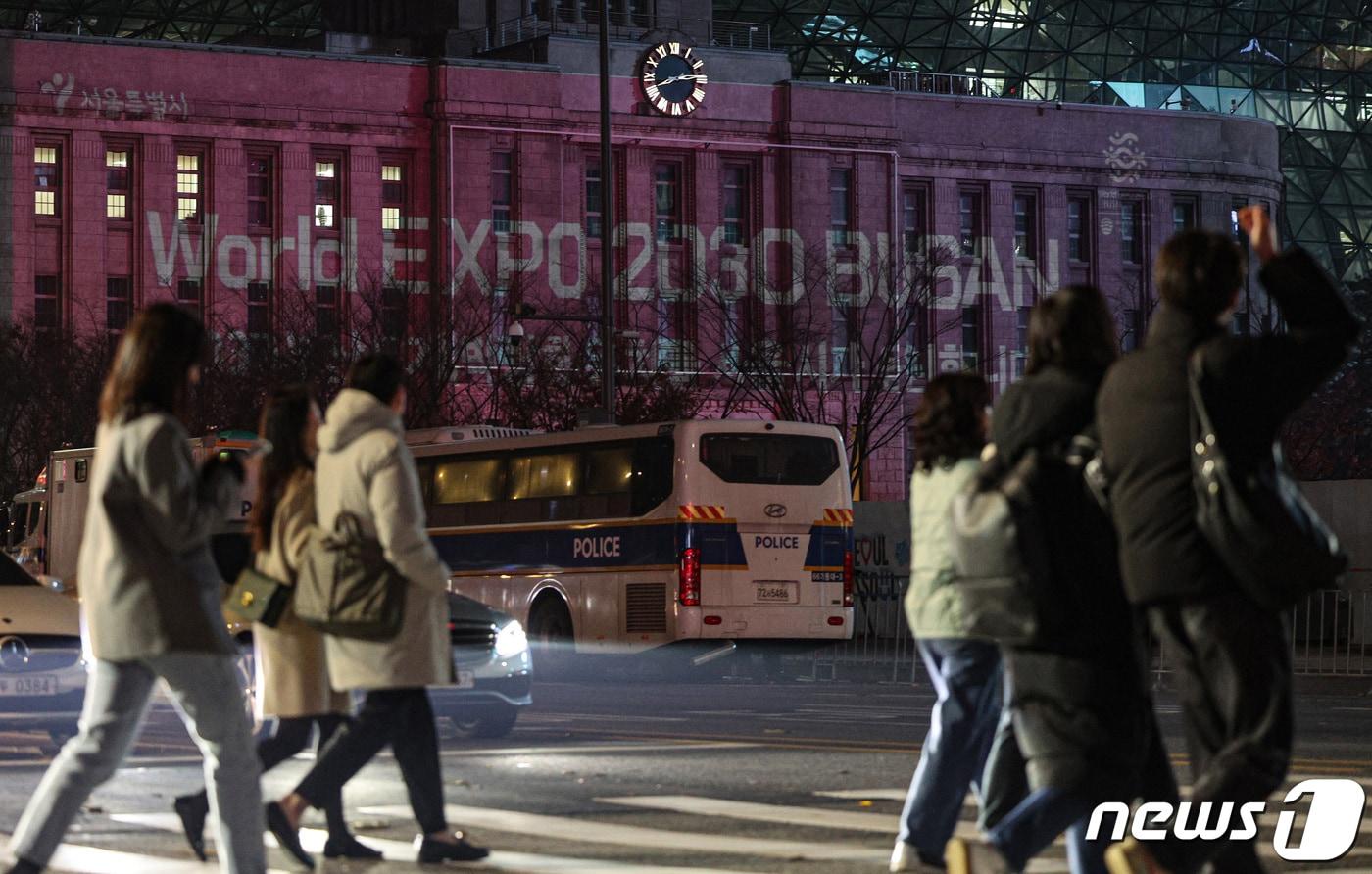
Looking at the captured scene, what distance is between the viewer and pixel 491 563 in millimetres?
33656

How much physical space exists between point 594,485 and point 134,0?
75.0m

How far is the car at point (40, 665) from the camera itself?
15570 millimetres

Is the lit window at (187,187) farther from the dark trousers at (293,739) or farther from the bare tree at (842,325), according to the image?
the dark trousers at (293,739)

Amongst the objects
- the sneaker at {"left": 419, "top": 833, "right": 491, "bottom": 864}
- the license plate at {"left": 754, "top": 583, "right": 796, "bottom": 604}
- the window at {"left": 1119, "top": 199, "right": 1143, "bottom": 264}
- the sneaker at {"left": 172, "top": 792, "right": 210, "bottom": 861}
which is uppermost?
the window at {"left": 1119, "top": 199, "right": 1143, "bottom": 264}

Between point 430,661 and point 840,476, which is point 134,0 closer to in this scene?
point 840,476

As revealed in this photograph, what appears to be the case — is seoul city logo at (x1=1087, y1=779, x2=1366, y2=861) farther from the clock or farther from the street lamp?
the clock

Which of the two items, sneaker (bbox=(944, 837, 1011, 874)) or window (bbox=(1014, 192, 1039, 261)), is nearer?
sneaker (bbox=(944, 837, 1011, 874))

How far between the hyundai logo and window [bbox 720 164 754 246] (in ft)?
221

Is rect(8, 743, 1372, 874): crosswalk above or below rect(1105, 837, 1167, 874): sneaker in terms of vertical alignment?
below

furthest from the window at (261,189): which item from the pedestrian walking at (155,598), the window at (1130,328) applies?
the pedestrian walking at (155,598)

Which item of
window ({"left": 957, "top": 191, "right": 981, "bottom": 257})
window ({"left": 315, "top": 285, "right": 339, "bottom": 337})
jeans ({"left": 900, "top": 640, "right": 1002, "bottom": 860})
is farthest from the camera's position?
window ({"left": 957, "top": 191, "right": 981, "bottom": 257})

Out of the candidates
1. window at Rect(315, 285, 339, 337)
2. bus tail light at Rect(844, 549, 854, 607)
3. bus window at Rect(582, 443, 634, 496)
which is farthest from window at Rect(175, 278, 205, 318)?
bus tail light at Rect(844, 549, 854, 607)

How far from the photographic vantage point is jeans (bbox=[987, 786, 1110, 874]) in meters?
7.43

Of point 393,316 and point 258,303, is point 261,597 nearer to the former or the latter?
point 393,316
